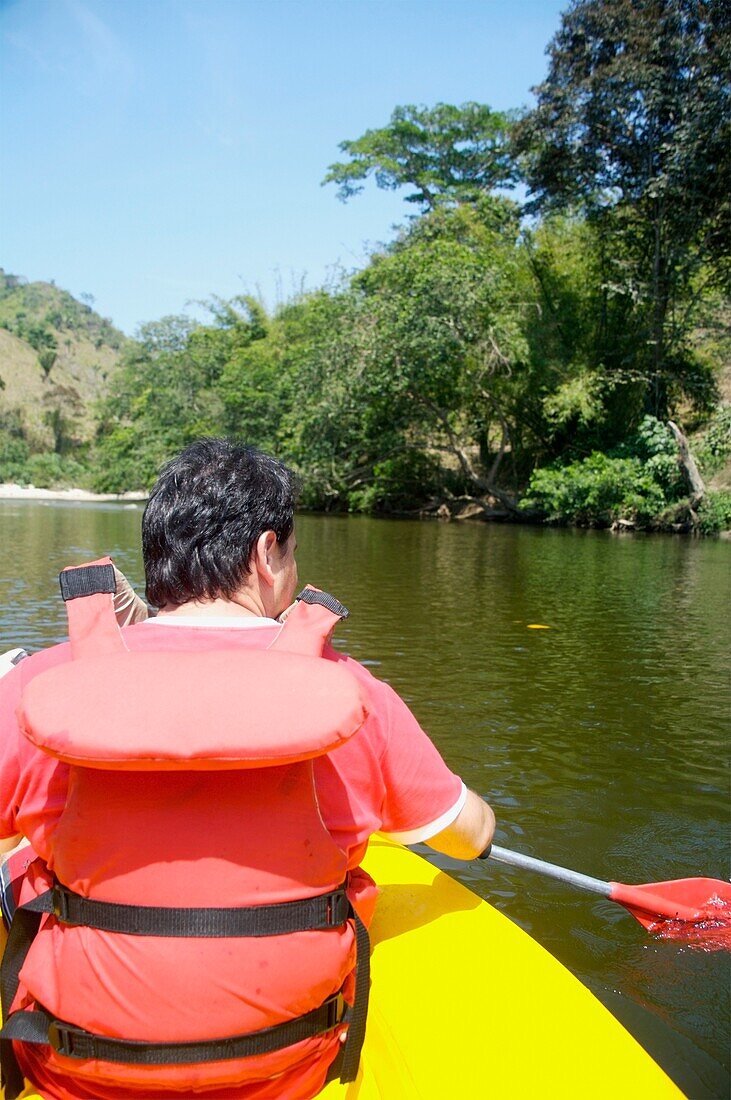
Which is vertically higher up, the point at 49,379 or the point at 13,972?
the point at 49,379

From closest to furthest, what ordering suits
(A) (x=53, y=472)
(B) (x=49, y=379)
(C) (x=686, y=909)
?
(C) (x=686, y=909), (A) (x=53, y=472), (B) (x=49, y=379)

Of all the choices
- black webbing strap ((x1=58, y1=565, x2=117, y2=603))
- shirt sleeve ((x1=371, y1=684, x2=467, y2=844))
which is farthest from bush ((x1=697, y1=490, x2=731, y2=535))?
black webbing strap ((x1=58, y1=565, x2=117, y2=603))

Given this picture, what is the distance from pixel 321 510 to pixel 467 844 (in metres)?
26.3

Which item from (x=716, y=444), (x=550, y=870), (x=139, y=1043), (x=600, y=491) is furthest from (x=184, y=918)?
(x=600, y=491)

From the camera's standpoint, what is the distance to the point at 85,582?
4.43 feet

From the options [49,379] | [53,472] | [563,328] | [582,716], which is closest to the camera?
[582,716]

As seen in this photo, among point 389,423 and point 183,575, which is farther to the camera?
point 389,423

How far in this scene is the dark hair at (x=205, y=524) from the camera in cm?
139

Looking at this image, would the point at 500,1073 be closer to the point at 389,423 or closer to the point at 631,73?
the point at 631,73

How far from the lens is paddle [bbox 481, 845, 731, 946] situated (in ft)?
8.33

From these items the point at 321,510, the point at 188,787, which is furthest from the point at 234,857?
the point at 321,510

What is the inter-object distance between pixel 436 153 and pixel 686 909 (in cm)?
3270

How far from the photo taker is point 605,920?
116 inches

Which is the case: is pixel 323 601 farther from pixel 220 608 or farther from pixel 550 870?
pixel 550 870
